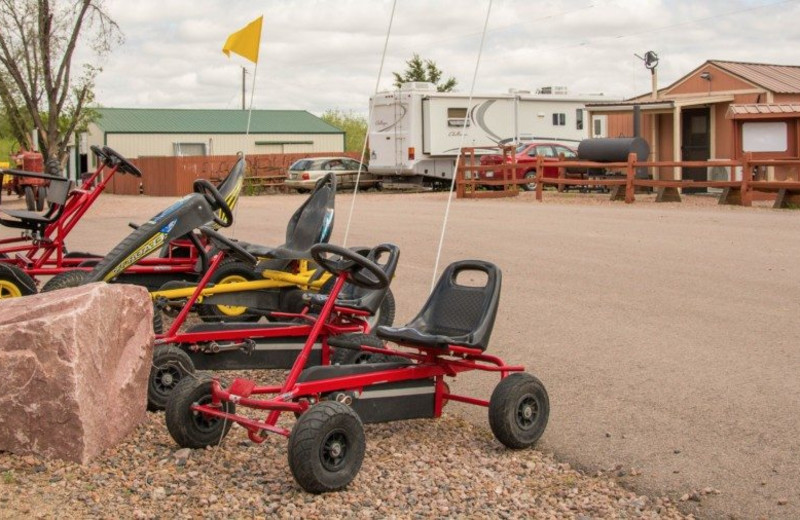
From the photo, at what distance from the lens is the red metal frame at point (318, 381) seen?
5.32 metres

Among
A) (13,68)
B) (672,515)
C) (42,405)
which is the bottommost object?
(672,515)

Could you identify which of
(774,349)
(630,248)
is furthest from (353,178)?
(774,349)

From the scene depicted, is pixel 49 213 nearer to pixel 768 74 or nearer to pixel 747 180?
pixel 747 180

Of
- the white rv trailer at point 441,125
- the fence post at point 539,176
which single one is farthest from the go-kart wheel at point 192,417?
the white rv trailer at point 441,125

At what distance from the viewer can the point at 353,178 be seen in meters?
35.5

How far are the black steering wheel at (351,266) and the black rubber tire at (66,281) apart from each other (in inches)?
140

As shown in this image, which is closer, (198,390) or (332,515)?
(332,515)

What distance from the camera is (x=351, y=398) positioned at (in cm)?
556

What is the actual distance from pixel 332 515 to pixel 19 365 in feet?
5.46

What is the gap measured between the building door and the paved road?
24.1 ft

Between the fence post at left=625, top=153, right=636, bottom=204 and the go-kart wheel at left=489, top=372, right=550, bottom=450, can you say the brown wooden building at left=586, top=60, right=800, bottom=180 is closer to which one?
the fence post at left=625, top=153, right=636, bottom=204

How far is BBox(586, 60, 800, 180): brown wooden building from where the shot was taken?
2198cm

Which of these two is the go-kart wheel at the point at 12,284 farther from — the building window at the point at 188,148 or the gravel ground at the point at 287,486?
the building window at the point at 188,148

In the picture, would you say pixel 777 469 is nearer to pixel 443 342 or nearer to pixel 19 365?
pixel 443 342
